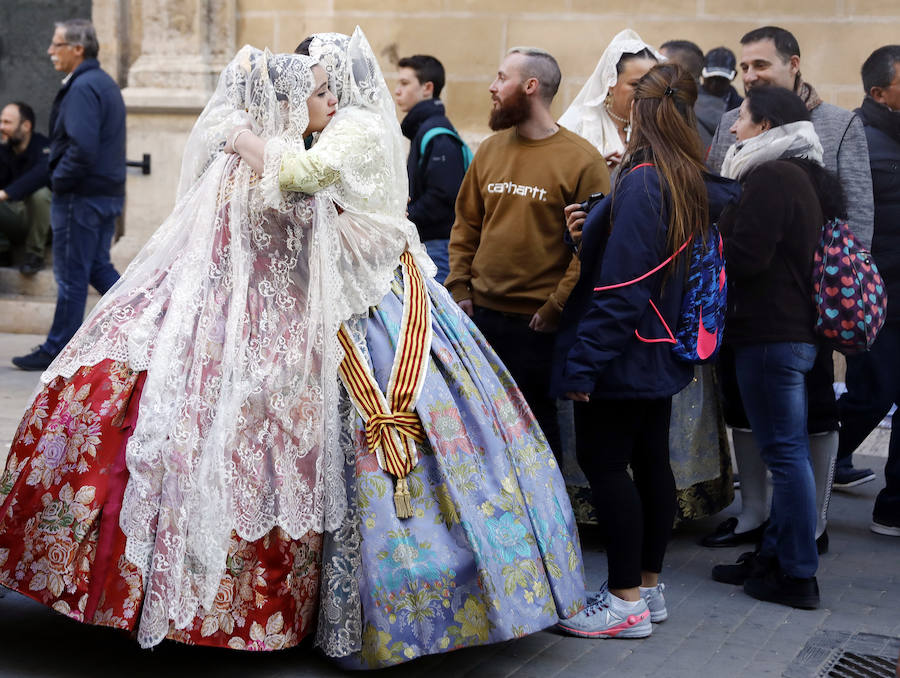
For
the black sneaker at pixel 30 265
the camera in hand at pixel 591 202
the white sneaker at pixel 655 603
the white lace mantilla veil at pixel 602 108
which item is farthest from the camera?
the black sneaker at pixel 30 265

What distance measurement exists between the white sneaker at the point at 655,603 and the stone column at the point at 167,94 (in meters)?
5.94

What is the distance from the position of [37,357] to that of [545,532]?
16.4ft

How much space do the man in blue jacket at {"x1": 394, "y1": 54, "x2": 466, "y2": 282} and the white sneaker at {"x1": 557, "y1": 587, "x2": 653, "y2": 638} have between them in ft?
8.75

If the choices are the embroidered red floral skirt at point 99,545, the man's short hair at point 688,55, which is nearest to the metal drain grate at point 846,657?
the embroidered red floral skirt at point 99,545

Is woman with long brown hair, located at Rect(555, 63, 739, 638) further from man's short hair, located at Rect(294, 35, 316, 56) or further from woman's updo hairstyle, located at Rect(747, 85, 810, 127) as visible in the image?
man's short hair, located at Rect(294, 35, 316, 56)

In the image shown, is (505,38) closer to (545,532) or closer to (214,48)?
(214,48)

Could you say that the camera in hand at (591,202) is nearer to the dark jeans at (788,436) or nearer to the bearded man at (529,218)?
the bearded man at (529,218)

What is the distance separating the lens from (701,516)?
16.8 feet

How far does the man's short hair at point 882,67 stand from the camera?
545 cm

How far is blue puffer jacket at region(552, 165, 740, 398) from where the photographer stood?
3.88 m

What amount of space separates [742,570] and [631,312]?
127 centimetres

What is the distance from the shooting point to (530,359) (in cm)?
475

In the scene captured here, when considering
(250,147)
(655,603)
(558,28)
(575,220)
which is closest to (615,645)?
(655,603)

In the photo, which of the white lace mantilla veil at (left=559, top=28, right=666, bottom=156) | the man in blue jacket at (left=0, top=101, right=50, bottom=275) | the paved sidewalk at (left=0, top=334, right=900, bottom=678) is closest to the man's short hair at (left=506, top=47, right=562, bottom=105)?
the white lace mantilla veil at (left=559, top=28, right=666, bottom=156)
